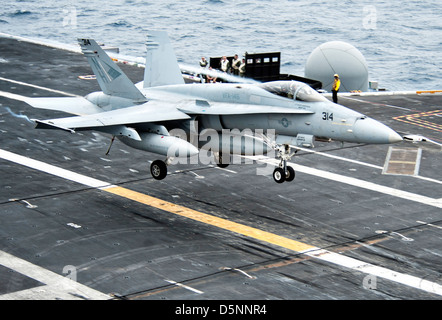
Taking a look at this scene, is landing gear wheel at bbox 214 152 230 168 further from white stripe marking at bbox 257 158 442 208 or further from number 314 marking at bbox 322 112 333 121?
number 314 marking at bbox 322 112 333 121

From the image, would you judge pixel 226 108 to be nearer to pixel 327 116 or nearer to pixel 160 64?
pixel 327 116

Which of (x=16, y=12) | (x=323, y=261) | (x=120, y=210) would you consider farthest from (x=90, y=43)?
(x=16, y=12)

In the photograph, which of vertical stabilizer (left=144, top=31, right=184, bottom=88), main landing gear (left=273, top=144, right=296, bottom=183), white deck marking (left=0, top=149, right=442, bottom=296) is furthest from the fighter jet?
white deck marking (left=0, top=149, right=442, bottom=296)

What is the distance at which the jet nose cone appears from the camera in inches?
955

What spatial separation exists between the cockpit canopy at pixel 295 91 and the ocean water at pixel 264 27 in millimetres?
47638

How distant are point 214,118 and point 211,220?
4.14 meters

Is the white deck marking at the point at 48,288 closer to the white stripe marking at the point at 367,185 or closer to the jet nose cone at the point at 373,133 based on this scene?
the jet nose cone at the point at 373,133

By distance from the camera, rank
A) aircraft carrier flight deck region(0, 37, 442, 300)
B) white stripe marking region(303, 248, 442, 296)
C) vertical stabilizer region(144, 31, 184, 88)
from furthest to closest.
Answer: vertical stabilizer region(144, 31, 184, 88) → white stripe marking region(303, 248, 442, 296) → aircraft carrier flight deck region(0, 37, 442, 300)

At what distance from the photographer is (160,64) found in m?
31.2

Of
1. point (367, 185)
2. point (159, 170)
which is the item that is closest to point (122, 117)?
point (159, 170)

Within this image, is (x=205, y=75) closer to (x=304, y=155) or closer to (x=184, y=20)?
(x=304, y=155)

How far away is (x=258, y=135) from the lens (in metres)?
27.6

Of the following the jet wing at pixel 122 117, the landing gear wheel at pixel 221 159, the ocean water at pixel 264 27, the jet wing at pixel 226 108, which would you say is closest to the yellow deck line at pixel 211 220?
the jet wing at pixel 122 117

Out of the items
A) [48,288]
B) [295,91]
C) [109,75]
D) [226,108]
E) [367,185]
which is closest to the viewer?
[48,288]
